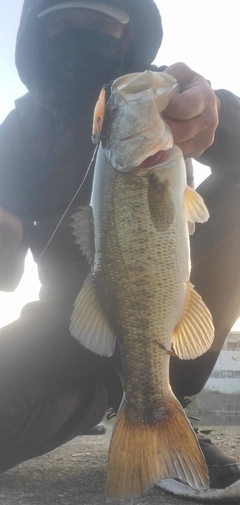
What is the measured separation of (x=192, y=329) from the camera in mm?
1817

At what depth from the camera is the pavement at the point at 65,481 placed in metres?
1.97

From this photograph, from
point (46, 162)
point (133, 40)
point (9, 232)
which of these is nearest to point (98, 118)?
point (9, 232)

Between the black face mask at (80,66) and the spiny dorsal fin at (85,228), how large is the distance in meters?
1.68

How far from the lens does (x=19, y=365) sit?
7.59 ft

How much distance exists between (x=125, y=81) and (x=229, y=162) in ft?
2.79

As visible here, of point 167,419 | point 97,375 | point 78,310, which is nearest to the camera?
point 167,419

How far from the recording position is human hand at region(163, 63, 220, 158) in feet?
5.70

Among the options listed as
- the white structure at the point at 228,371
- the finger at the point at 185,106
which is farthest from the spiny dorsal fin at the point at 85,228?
the white structure at the point at 228,371

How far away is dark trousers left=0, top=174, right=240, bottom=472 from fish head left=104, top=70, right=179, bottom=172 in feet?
2.63

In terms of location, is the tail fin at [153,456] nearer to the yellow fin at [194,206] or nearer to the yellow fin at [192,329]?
the yellow fin at [192,329]

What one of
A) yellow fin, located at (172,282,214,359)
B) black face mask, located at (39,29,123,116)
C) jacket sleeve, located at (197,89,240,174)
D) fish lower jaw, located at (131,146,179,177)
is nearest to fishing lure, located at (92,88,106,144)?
fish lower jaw, located at (131,146,179,177)

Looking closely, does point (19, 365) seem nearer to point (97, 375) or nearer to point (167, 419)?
point (97, 375)

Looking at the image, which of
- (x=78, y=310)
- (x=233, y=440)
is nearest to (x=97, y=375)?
(x=78, y=310)

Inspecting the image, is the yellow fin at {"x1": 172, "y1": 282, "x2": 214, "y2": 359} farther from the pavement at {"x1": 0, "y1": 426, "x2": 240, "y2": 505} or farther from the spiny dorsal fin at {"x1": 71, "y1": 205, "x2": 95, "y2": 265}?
the pavement at {"x1": 0, "y1": 426, "x2": 240, "y2": 505}
